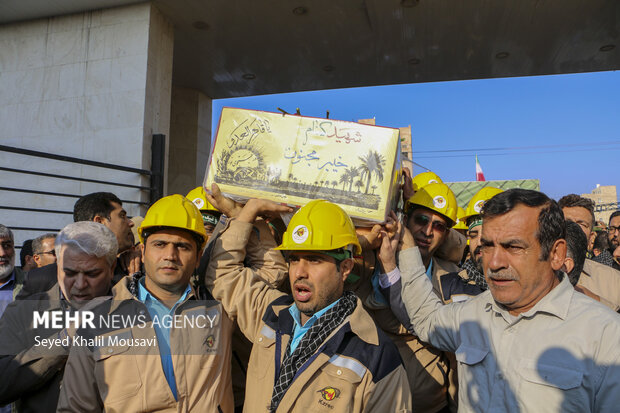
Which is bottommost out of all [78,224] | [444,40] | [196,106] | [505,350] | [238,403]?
[238,403]

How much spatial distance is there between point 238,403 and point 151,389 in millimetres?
898

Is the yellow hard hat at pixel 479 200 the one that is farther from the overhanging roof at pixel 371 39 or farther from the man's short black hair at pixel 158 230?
the overhanging roof at pixel 371 39

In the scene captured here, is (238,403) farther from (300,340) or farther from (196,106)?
(196,106)

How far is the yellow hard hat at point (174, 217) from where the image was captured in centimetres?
237

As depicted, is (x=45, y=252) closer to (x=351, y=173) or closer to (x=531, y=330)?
(x=351, y=173)

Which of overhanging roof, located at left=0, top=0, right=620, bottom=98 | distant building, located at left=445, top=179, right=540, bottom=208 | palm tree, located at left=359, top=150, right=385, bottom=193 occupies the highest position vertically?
overhanging roof, located at left=0, top=0, right=620, bottom=98

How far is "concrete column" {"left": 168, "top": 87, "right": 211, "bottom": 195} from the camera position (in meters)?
11.2

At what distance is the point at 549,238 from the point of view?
6.27 feet

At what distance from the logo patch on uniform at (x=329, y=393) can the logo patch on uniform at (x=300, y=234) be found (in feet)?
2.40

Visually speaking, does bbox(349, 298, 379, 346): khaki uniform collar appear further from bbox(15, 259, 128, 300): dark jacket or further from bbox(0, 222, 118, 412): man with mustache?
bbox(15, 259, 128, 300): dark jacket

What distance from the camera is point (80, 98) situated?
7.48 m

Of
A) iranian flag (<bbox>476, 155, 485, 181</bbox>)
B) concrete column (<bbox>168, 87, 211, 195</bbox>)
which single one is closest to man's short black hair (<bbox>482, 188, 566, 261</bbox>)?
concrete column (<bbox>168, 87, 211, 195</bbox>)

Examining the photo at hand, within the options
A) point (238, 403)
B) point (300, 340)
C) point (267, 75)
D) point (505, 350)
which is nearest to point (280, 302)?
point (300, 340)

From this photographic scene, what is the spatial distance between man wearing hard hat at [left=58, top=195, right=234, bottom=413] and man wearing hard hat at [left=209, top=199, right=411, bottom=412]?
0.19 m
